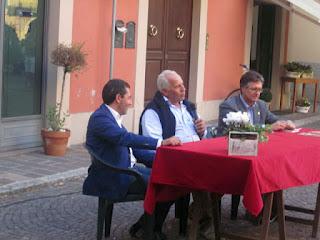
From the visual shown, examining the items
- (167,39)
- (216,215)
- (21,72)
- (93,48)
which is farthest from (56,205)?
(167,39)

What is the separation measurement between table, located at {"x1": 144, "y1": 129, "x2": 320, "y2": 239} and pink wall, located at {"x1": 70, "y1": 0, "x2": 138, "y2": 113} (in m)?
4.33

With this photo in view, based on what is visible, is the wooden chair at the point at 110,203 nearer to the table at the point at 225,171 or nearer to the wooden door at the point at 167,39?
the table at the point at 225,171

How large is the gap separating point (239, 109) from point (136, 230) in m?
1.41

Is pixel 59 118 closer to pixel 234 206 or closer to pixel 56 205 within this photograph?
pixel 56 205

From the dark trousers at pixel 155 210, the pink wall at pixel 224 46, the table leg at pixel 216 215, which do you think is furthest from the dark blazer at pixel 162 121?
the pink wall at pixel 224 46

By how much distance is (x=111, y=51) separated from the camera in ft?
31.7

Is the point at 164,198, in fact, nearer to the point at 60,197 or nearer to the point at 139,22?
the point at 60,197

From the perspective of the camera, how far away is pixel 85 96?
9336 millimetres

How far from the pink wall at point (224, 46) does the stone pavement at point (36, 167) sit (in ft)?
14.1

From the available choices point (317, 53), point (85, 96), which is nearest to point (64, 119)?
point (85, 96)

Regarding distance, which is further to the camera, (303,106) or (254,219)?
(303,106)

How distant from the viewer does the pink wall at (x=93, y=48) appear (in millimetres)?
9062

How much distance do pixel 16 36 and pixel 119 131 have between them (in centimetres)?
384

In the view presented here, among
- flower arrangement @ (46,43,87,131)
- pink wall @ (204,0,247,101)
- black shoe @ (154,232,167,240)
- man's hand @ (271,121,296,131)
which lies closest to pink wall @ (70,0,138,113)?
flower arrangement @ (46,43,87,131)
